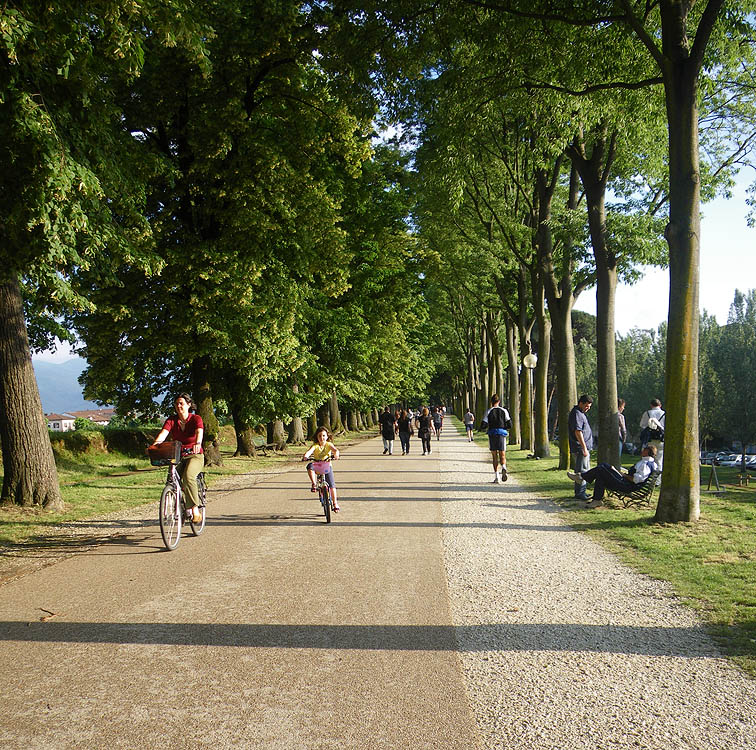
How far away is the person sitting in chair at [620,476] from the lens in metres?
11.7

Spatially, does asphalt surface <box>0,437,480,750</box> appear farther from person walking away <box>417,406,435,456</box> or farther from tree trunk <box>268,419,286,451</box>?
person walking away <box>417,406,435,456</box>

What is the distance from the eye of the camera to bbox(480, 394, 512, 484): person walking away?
1636 cm

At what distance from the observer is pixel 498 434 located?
647 inches

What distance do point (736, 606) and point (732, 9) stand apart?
9032 millimetres

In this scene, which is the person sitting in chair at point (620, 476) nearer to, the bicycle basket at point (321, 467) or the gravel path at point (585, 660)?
the gravel path at point (585, 660)

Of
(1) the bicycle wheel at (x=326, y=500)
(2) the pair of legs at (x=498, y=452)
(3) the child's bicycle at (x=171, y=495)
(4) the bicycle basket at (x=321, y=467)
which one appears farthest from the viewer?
(2) the pair of legs at (x=498, y=452)

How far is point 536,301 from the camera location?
22.9 metres

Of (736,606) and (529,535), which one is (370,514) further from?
(736,606)

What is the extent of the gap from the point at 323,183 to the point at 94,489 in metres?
10.6

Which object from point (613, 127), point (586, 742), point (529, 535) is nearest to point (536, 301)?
point (613, 127)

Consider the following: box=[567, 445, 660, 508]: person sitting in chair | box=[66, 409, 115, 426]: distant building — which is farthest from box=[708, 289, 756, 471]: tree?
box=[567, 445, 660, 508]: person sitting in chair

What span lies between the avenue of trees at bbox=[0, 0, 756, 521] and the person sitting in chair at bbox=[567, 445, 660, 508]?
5.52 feet

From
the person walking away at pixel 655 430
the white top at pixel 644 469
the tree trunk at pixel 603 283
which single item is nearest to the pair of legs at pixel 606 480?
the white top at pixel 644 469

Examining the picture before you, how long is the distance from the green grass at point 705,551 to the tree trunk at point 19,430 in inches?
340
